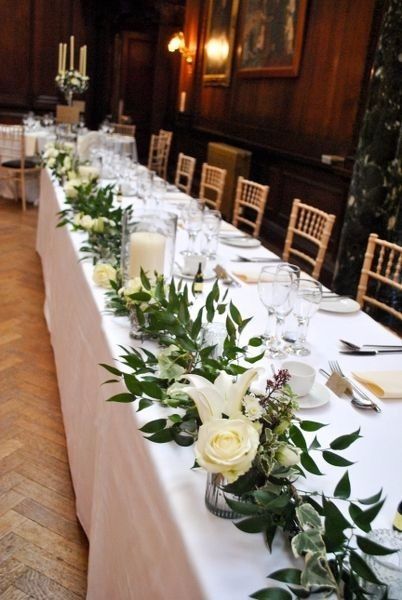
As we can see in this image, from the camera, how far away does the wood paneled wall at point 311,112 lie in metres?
4.68

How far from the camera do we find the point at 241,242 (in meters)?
2.69

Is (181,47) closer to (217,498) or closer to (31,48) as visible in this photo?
(31,48)

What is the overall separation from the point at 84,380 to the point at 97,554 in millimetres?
657

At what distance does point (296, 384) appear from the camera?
4.28ft

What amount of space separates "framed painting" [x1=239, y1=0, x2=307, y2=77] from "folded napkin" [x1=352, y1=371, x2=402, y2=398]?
473 centimetres

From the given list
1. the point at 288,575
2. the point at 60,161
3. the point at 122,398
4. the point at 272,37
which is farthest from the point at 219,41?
the point at 288,575

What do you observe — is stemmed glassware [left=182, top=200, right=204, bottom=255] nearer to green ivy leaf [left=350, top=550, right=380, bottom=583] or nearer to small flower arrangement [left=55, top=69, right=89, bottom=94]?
green ivy leaf [left=350, top=550, right=380, bottom=583]

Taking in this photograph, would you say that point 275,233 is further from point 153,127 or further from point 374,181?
point 153,127

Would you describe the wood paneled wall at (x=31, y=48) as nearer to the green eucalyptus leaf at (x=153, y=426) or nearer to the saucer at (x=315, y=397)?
the saucer at (x=315, y=397)

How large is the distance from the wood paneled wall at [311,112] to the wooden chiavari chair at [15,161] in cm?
244

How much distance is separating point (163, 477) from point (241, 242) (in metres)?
1.80

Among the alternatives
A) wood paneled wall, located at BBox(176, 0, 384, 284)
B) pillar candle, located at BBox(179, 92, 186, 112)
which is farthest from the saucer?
pillar candle, located at BBox(179, 92, 186, 112)

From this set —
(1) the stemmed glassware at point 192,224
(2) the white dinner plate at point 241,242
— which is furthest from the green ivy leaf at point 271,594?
(2) the white dinner plate at point 241,242

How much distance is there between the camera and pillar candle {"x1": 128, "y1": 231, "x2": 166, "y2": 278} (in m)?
1.73
